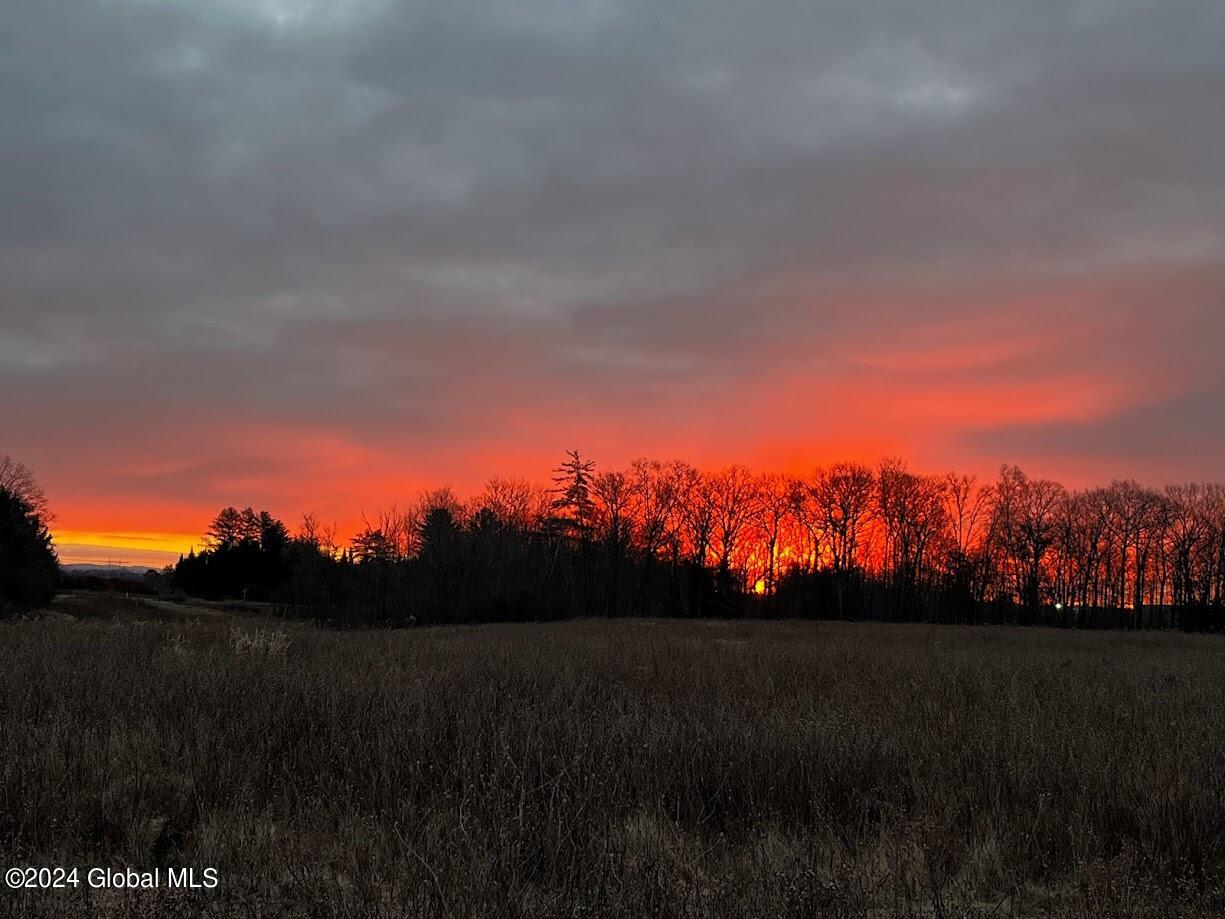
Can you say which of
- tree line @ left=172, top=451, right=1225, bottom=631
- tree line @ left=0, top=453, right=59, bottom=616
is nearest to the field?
tree line @ left=0, top=453, right=59, bottom=616

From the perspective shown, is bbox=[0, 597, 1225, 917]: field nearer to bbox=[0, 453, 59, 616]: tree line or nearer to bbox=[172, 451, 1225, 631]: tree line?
bbox=[0, 453, 59, 616]: tree line

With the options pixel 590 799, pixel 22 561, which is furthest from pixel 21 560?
pixel 590 799

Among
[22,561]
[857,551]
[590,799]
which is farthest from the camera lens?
[857,551]

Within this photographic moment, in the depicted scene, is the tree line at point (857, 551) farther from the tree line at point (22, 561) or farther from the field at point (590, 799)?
the field at point (590, 799)

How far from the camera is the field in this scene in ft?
12.1

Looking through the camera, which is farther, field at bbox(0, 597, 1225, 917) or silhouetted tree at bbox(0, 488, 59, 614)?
silhouetted tree at bbox(0, 488, 59, 614)

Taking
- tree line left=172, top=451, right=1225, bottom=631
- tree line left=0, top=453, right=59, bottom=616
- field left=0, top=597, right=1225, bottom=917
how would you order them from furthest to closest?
1. tree line left=172, top=451, right=1225, bottom=631
2. tree line left=0, top=453, right=59, bottom=616
3. field left=0, top=597, right=1225, bottom=917

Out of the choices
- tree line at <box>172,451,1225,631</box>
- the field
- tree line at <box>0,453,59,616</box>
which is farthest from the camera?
tree line at <box>172,451,1225,631</box>

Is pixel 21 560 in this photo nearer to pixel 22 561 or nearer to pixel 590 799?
pixel 22 561

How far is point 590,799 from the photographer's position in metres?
4.96

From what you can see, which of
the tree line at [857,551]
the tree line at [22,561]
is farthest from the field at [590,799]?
the tree line at [857,551]

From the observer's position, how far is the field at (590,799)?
3676 millimetres

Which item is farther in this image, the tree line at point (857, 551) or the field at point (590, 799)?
the tree line at point (857, 551)

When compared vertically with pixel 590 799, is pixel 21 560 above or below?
below
